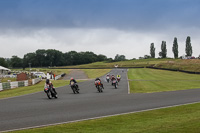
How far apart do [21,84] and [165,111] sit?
2832cm

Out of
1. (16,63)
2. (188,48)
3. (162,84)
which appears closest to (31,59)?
(16,63)

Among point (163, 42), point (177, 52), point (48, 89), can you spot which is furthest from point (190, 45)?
point (48, 89)

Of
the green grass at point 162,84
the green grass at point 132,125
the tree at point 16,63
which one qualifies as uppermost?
the tree at point 16,63

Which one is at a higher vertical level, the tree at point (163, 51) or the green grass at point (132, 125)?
the tree at point (163, 51)

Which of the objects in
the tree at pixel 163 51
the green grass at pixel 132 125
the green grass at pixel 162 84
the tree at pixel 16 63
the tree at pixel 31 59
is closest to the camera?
the green grass at pixel 132 125

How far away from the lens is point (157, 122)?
10.4m

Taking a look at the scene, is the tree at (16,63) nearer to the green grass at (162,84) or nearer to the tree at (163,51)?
the tree at (163,51)

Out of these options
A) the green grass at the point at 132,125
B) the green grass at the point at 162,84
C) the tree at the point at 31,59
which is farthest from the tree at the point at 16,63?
the green grass at the point at 132,125

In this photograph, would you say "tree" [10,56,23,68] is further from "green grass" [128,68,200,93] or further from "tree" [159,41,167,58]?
"green grass" [128,68,200,93]

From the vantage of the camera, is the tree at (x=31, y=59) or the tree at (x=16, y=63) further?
the tree at (x=31, y=59)

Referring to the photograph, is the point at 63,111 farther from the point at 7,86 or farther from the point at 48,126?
the point at 7,86

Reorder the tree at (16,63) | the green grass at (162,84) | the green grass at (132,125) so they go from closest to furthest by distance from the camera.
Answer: the green grass at (132,125), the green grass at (162,84), the tree at (16,63)

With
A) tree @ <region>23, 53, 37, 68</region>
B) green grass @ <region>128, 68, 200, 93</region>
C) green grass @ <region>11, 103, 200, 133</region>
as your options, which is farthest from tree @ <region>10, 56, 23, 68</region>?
green grass @ <region>11, 103, 200, 133</region>

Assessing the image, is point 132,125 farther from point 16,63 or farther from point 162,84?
point 16,63
